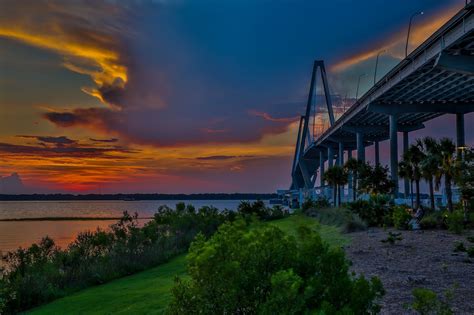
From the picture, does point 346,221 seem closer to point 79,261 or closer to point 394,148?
point 79,261

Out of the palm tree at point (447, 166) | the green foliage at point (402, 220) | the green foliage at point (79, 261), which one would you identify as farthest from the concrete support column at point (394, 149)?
the green foliage at point (79, 261)

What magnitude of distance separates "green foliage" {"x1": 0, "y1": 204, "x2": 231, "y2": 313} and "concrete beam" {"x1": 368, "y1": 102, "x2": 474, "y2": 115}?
93.4ft

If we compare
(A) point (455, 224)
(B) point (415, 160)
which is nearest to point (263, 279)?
(A) point (455, 224)

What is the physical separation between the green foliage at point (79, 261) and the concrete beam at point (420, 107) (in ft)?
93.4

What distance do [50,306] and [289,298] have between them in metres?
13.1

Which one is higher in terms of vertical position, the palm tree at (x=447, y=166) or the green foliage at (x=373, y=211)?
the palm tree at (x=447, y=166)

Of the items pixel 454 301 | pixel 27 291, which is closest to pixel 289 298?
pixel 454 301

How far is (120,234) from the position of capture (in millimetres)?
25078

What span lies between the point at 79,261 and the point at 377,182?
33.6 meters

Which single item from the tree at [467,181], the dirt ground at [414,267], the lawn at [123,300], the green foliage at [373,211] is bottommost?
the lawn at [123,300]

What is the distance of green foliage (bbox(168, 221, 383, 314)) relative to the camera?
490cm

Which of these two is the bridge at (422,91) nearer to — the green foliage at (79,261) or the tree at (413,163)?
the tree at (413,163)

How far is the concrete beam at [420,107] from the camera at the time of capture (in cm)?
4797

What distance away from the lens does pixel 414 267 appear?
13.5m
